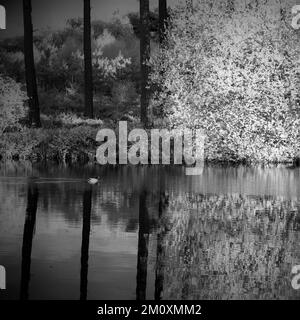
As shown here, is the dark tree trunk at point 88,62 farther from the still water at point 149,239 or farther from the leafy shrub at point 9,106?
the still water at point 149,239

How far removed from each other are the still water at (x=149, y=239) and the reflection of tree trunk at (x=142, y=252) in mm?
15

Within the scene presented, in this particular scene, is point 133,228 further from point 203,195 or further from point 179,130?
point 179,130

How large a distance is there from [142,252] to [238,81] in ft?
59.0

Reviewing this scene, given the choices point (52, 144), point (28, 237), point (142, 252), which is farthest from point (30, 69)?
point (142, 252)

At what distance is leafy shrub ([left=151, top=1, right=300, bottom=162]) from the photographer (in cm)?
2936

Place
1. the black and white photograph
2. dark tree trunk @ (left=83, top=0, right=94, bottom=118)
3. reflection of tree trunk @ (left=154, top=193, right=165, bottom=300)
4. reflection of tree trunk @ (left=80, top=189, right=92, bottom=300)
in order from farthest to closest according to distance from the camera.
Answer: dark tree trunk @ (left=83, top=0, right=94, bottom=118)
the black and white photograph
reflection of tree trunk @ (left=80, top=189, right=92, bottom=300)
reflection of tree trunk @ (left=154, top=193, right=165, bottom=300)

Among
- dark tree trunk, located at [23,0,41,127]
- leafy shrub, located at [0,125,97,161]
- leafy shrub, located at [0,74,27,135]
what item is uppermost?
dark tree trunk, located at [23,0,41,127]

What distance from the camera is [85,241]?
43.0ft

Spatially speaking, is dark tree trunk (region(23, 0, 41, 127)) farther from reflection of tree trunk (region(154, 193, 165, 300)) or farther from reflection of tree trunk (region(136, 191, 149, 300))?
reflection of tree trunk (region(154, 193, 165, 300))

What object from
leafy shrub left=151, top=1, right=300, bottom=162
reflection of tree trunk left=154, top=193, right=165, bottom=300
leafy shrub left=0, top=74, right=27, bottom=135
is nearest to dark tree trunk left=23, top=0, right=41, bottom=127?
leafy shrub left=0, top=74, right=27, bottom=135

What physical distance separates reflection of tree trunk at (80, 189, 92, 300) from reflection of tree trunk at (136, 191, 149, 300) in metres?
0.58

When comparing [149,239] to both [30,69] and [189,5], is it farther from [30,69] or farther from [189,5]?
[30,69]

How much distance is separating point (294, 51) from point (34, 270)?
19937mm
